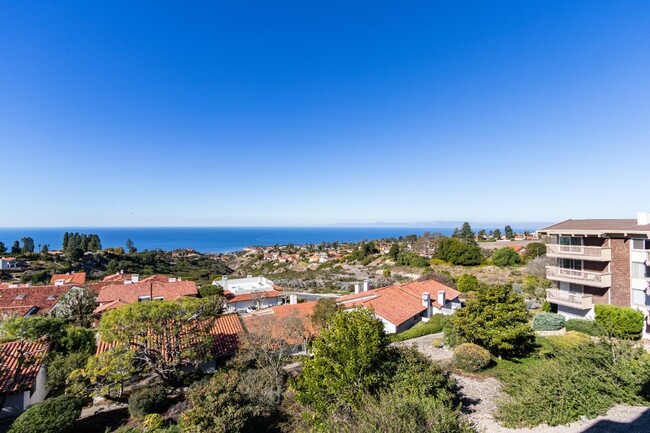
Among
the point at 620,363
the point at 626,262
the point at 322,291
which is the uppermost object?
the point at 626,262

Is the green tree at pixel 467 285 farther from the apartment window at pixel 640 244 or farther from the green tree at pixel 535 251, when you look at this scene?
the green tree at pixel 535 251

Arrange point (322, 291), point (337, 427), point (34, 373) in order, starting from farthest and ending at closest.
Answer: point (322, 291), point (34, 373), point (337, 427)

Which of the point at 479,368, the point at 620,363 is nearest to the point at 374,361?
the point at 479,368

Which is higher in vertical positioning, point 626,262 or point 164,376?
point 626,262

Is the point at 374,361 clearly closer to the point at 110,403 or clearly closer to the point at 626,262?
the point at 110,403

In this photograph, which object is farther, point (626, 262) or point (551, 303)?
point (551, 303)

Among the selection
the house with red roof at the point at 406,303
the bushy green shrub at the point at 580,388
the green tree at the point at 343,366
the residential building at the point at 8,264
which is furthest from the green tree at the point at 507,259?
the residential building at the point at 8,264
